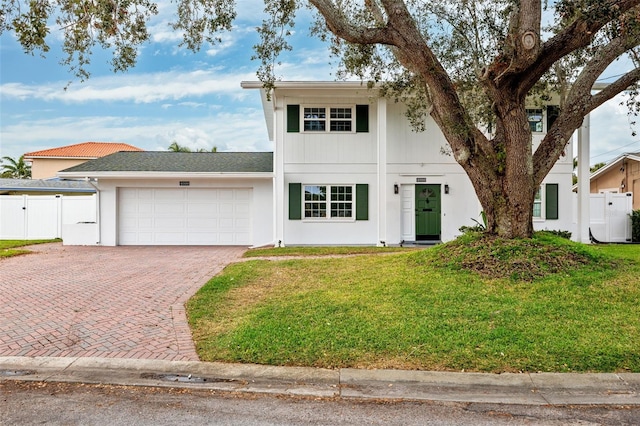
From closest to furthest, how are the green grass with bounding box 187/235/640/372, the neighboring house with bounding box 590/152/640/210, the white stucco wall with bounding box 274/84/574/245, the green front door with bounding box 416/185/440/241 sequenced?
the green grass with bounding box 187/235/640/372, the white stucco wall with bounding box 274/84/574/245, the green front door with bounding box 416/185/440/241, the neighboring house with bounding box 590/152/640/210

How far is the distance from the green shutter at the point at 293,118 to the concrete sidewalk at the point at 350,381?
10677 millimetres

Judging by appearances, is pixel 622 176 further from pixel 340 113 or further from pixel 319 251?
pixel 319 251

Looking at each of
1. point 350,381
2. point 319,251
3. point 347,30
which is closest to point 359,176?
point 319,251

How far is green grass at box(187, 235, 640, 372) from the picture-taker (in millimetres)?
4203

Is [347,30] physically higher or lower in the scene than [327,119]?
higher

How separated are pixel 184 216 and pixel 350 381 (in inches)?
487

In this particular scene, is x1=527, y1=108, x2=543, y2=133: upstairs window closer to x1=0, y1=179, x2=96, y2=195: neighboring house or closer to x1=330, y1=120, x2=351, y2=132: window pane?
x1=330, y1=120, x2=351, y2=132: window pane

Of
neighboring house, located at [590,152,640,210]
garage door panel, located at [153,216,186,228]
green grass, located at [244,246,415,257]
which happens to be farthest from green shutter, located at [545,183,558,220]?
garage door panel, located at [153,216,186,228]

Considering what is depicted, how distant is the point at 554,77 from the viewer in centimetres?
1091

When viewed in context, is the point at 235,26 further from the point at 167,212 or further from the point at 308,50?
the point at 167,212

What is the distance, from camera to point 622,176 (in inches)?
851

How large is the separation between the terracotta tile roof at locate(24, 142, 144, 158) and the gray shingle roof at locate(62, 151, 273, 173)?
2043 cm

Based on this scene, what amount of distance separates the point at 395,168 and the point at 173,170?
25.6ft

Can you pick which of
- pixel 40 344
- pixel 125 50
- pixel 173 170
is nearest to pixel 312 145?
pixel 173 170
